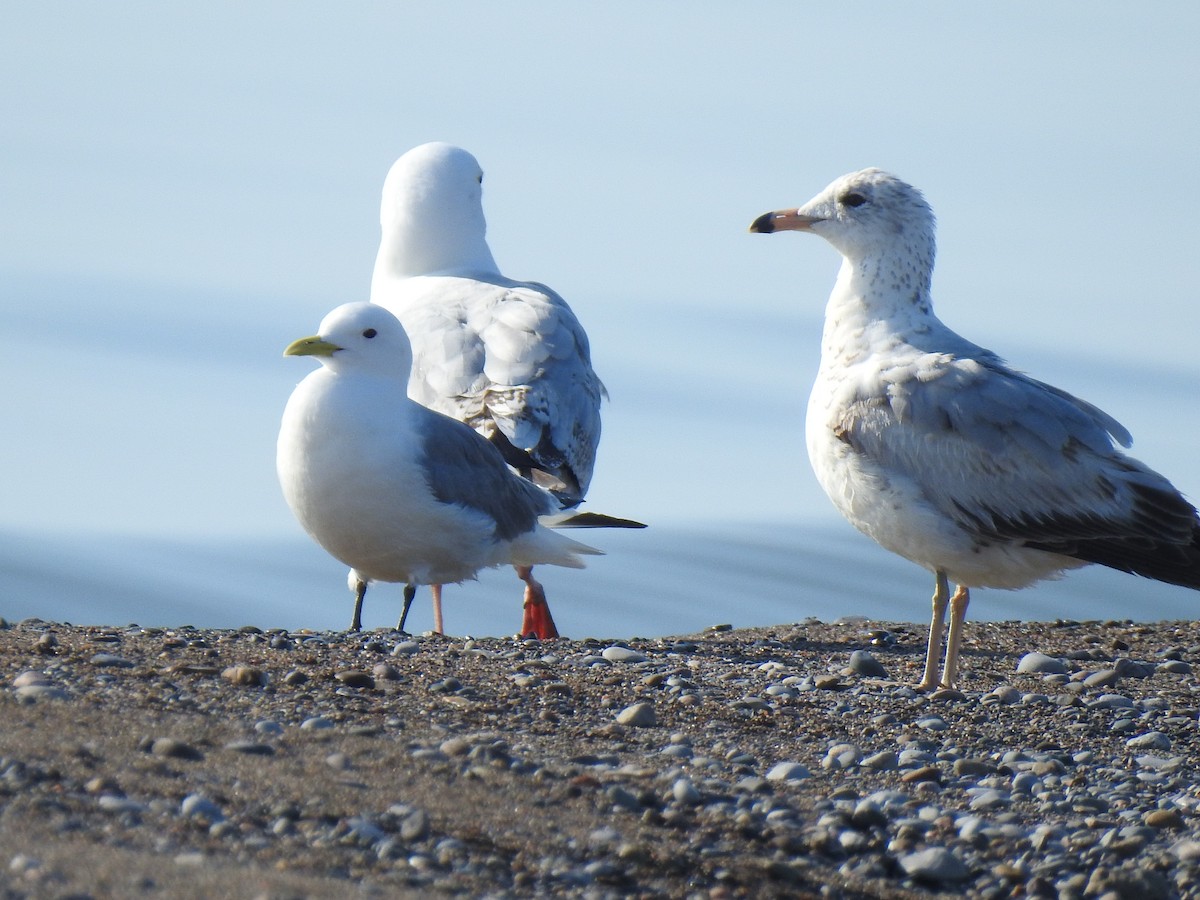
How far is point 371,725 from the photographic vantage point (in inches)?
196

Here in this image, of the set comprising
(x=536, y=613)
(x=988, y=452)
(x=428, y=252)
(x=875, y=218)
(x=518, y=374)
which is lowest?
(x=536, y=613)

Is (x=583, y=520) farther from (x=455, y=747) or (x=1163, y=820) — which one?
(x=1163, y=820)

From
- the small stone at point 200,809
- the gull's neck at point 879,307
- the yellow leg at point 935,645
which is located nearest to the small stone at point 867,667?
the yellow leg at point 935,645

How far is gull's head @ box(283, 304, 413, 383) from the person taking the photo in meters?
7.59

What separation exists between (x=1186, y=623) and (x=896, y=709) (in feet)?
10.9

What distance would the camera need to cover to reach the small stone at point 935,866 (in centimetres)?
427

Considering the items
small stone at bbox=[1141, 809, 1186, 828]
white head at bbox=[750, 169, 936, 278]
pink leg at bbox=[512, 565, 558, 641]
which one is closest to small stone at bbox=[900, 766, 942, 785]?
small stone at bbox=[1141, 809, 1186, 828]

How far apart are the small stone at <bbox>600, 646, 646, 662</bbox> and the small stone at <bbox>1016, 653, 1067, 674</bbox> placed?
4.97 feet

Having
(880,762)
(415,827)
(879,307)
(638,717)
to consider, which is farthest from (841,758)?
(879,307)

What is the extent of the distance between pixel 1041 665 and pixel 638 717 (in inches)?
85.3

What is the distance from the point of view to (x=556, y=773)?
4652mm

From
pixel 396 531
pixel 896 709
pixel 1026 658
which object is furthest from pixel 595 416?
pixel 896 709

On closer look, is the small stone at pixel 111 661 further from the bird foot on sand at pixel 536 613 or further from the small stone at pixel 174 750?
the bird foot on sand at pixel 536 613

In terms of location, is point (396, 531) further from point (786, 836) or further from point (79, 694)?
point (786, 836)
